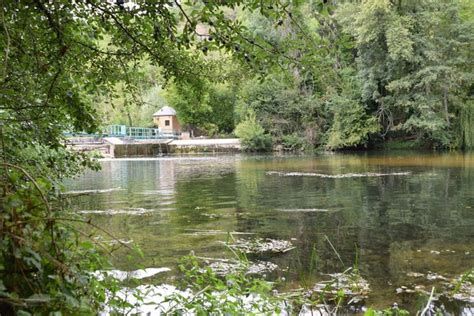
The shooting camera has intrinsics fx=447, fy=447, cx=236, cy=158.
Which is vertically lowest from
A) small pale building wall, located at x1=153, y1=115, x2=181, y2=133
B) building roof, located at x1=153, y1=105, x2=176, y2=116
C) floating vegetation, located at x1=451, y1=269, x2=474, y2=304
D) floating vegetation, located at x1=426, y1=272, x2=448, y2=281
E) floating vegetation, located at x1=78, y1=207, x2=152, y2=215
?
floating vegetation, located at x1=426, y1=272, x2=448, y2=281

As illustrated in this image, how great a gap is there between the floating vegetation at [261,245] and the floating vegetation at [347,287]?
1620 millimetres

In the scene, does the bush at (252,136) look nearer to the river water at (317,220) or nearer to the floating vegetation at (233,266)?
the river water at (317,220)

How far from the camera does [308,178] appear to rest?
1819 cm

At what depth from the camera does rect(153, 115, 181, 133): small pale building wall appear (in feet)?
171

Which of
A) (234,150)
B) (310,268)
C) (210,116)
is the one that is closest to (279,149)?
(234,150)

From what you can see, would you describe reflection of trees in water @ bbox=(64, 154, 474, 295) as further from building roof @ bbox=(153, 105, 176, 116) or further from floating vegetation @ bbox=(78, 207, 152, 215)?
building roof @ bbox=(153, 105, 176, 116)

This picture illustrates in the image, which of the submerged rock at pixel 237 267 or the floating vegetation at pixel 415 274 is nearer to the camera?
the floating vegetation at pixel 415 274

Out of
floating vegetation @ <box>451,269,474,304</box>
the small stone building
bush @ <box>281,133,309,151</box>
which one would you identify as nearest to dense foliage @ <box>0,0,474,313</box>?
floating vegetation @ <box>451,269,474,304</box>

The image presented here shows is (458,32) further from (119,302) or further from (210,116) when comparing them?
(119,302)

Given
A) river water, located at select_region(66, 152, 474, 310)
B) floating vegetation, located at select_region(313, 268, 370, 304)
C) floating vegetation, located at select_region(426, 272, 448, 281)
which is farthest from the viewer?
river water, located at select_region(66, 152, 474, 310)

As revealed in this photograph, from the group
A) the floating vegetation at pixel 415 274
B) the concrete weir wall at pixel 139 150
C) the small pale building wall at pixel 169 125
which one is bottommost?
the floating vegetation at pixel 415 274

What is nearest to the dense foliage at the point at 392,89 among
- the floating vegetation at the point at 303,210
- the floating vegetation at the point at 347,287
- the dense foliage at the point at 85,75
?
the floating vegetation at the point at 303,210

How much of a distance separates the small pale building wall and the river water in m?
33.0

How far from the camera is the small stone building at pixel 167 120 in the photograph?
171 ft
